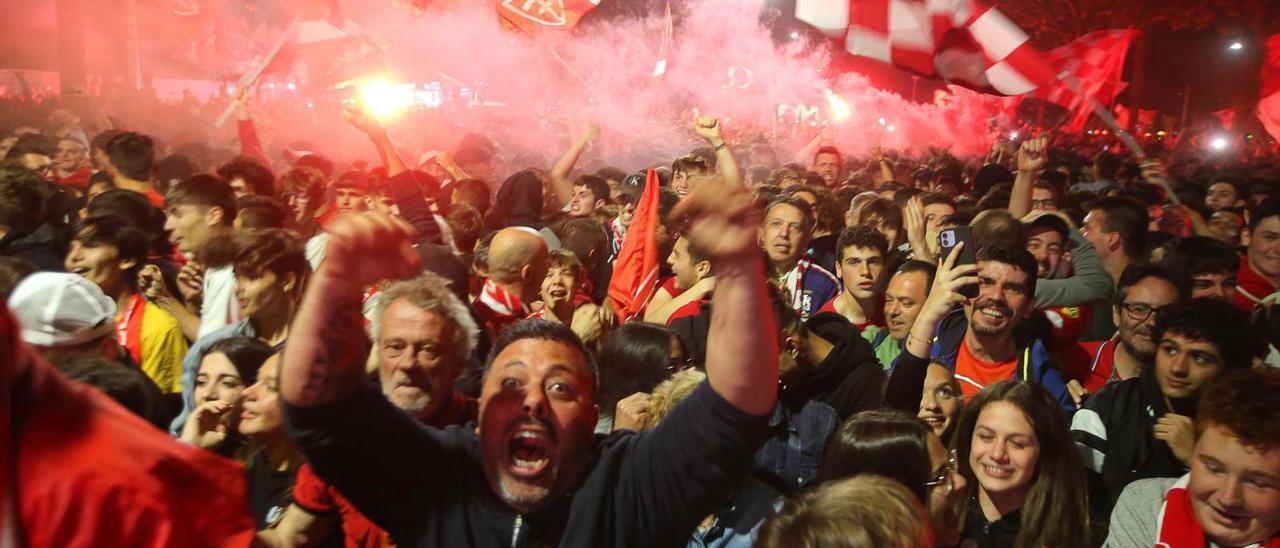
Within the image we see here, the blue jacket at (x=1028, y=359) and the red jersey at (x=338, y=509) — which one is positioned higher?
the blue jacket at (x=1028, y=359)

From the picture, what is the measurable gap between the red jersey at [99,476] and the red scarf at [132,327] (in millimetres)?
3030

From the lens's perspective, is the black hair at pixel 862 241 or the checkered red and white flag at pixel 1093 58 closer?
the black hair at pixel 862 241

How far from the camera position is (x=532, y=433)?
88.6 inches

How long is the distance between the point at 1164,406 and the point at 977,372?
82cm

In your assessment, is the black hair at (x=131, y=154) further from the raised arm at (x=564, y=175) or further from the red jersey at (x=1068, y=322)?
the red jersey at (x=1068, y=322)

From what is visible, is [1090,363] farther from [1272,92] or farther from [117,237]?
[1272,92]

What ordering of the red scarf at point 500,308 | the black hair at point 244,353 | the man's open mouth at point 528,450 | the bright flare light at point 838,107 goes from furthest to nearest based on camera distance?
the bright flare light at point 838,107, the red scarf at point 500,308, the black hair at point 244,353, the man's open mouth at point 528,450

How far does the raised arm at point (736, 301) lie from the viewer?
6.60 feet

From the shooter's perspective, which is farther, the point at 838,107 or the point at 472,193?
the point at 838,107

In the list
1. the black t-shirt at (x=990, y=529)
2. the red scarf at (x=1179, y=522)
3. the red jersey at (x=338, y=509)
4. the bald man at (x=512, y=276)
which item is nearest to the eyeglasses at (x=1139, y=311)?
the red scarf at (x=1179, y=522)

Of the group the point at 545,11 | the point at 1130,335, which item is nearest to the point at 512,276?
the point at 1130,335

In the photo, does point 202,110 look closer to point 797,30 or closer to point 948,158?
point 948,158

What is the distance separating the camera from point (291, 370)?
2.09 m

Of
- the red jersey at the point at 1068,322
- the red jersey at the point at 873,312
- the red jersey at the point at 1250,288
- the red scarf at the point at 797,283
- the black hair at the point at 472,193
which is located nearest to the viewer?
the red jersey at the point at 1068,322
